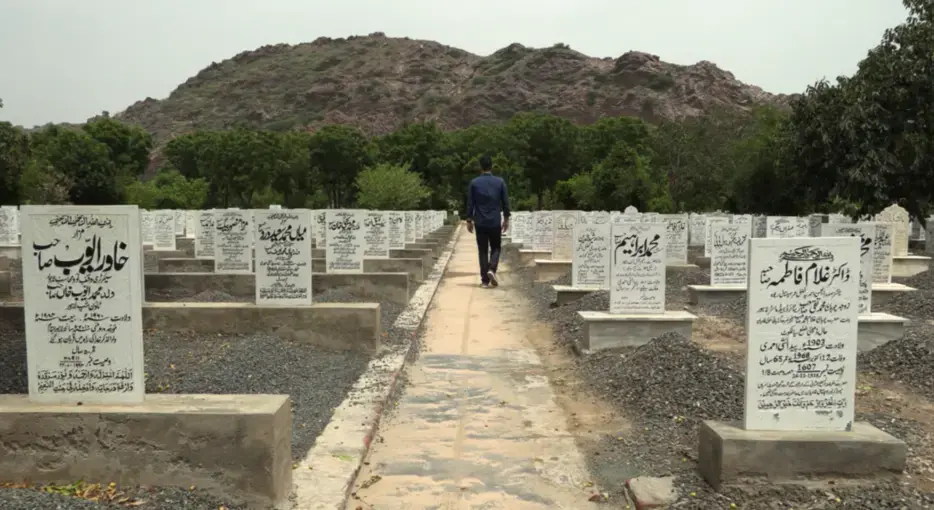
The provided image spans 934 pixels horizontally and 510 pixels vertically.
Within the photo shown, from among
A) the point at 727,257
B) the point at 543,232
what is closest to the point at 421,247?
the point at 543,232

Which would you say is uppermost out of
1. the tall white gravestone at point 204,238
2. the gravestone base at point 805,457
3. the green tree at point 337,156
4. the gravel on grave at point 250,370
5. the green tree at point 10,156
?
the green tree at point 337,156

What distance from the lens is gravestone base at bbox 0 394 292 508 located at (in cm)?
379

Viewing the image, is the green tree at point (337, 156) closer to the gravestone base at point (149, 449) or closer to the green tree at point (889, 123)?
the green tree at point (889, 123)

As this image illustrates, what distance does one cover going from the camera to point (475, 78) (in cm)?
17325

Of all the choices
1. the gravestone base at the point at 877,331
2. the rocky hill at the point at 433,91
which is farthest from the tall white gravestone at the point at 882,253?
the rocky hill at the point at 433,91

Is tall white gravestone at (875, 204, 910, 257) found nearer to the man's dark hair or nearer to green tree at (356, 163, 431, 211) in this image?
the man's dark hair

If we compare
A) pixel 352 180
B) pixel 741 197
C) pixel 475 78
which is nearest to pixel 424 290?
pixel 741 197

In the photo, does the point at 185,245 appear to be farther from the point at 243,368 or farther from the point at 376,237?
the point at 243,368

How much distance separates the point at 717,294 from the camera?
11664mm

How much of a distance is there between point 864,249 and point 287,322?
6.86 metres

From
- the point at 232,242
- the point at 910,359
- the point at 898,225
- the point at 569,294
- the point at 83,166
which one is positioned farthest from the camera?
the point at 83,166

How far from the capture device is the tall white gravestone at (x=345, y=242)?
500 inches

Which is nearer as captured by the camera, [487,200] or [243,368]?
[243,368]

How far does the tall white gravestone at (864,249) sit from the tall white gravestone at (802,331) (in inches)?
174
